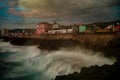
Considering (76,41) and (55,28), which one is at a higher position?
(55,28)

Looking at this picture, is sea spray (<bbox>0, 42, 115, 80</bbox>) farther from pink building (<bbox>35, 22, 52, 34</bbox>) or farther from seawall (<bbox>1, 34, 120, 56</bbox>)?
pink building (<bbox>35, 22, 52, 34</bbox>)

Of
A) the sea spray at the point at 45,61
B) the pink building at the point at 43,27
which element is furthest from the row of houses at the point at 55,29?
the sea spray at the point at 45,61

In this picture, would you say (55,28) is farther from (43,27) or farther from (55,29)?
(43,27)

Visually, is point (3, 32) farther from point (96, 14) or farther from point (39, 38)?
point (96, 14)

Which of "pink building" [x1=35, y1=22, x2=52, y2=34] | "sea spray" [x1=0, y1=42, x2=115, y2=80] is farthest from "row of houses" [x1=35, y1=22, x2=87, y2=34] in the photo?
"sea spray" [x1=0, y1=42, x2=115, y2=80]

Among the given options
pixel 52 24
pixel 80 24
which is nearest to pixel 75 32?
pixel 80 24

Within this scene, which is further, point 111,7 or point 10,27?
point 111,7

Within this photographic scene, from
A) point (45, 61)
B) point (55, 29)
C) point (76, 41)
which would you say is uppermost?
point (55, 29)

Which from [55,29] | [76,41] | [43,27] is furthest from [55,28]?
[76,41]
